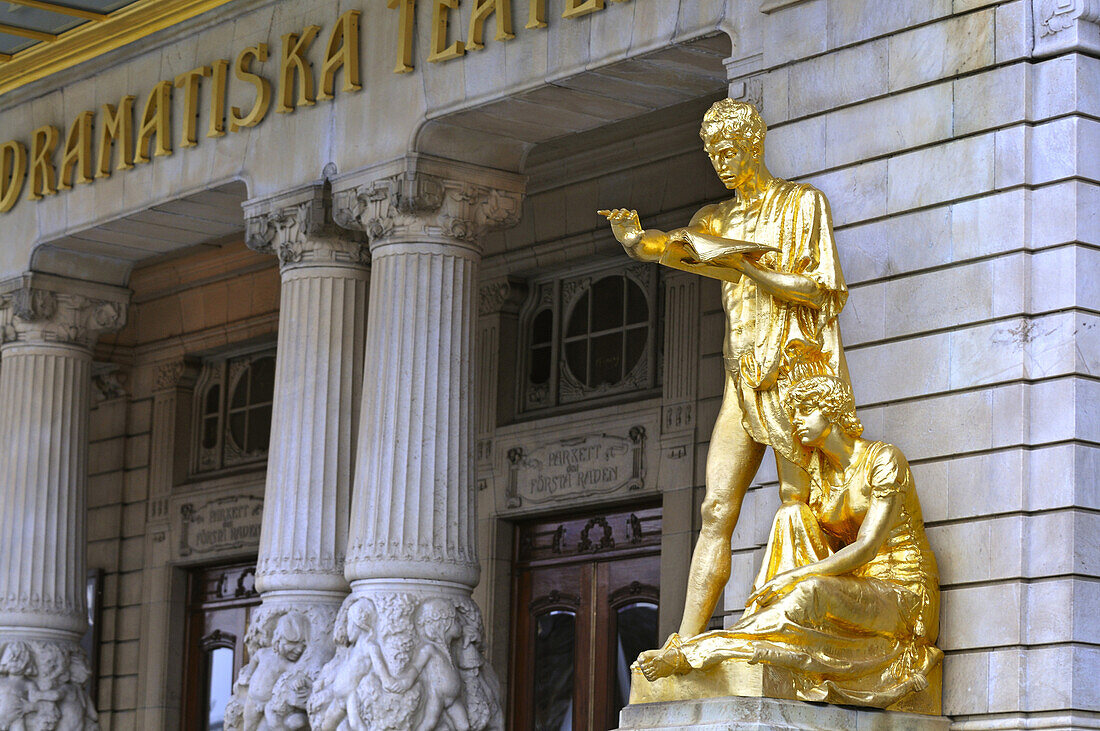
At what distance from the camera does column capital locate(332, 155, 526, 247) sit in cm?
1382

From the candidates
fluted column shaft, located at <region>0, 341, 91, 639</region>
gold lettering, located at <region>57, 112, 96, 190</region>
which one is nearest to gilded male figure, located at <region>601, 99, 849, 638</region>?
gold lettering, located at <region>57, 112, 96, 190</region>

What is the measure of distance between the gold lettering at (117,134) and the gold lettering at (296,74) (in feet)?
6.56

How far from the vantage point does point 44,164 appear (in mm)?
17359

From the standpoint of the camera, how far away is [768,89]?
447 inches

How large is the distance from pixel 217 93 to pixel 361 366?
8.56 feet

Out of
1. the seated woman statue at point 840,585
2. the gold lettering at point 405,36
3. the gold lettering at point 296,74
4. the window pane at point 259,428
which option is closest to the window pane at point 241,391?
the window pane at point 259,428

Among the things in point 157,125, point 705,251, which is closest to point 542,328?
point 157,125

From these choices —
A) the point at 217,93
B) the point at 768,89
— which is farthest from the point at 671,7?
the point at 217,93

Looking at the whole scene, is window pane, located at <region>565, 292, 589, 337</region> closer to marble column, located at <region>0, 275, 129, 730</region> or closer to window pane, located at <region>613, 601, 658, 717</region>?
window pane, located at <region>613, 601, 658, 717</region>

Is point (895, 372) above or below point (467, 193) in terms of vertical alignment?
below

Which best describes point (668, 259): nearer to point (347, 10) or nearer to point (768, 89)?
point (768, 89)

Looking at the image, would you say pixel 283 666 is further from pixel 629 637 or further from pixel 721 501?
pixel 721 501

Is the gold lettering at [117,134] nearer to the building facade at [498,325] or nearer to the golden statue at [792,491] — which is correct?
the building facade at [498,325]

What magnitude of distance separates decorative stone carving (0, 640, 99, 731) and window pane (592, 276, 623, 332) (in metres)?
5.41
